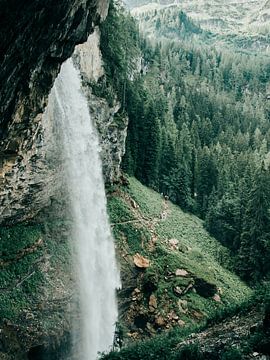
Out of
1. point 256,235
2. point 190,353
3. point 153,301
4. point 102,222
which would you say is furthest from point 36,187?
point 256,235

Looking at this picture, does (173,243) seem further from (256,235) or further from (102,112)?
(102,112)

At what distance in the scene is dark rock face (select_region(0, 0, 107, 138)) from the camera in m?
Result: 15.4

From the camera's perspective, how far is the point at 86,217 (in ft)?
136

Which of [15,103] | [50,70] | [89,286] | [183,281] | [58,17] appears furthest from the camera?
[183,281]

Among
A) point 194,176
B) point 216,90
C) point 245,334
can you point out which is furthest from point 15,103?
point 216,90

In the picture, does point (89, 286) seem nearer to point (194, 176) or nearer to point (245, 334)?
point (245, 334)

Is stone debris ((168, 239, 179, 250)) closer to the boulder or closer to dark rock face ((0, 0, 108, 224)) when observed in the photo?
the boulder

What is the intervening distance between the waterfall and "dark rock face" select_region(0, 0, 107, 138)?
12585mm

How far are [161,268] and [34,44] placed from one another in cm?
2810

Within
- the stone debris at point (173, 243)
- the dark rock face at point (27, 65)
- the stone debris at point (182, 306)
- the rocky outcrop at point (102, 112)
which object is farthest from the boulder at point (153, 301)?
the dark rock face at point (27, 65)

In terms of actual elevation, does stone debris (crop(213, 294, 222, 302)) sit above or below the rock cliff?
below

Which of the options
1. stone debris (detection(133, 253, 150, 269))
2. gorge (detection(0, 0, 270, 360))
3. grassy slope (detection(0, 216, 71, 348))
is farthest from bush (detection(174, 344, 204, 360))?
stone debris (detection(133, 253, 150, 269))

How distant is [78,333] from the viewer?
35844 mm

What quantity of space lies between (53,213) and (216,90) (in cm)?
12153
